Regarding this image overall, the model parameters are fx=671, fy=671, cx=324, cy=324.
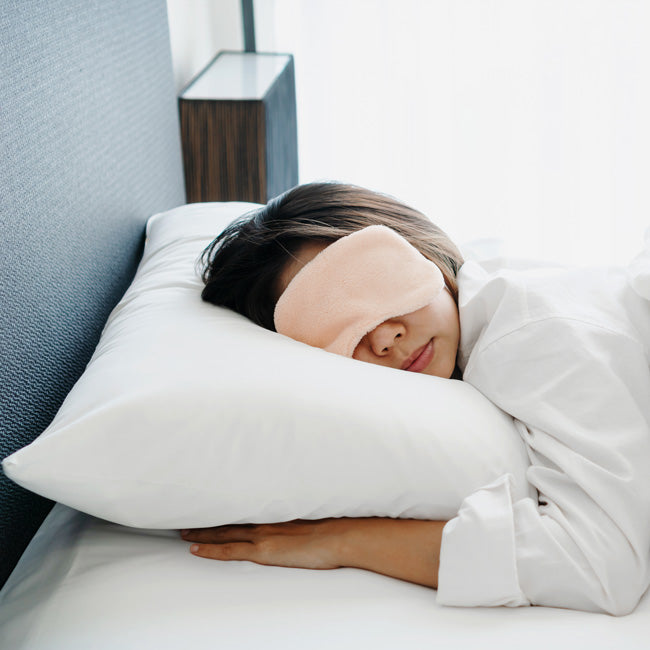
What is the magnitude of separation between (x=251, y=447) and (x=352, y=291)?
250 millimetres

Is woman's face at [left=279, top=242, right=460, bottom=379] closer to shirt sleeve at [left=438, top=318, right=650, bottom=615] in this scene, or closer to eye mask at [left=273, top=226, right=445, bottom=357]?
eye mask at [left=273, top=226, right=445, bottom=357]

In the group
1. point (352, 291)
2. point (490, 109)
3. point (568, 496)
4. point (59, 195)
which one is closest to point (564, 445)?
point (568, 496)

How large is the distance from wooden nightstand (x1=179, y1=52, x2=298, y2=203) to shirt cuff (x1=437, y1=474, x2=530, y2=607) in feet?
4.34

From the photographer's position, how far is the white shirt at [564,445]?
0.58m

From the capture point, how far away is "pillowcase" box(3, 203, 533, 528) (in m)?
0.60

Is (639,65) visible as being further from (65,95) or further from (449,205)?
(65,95)

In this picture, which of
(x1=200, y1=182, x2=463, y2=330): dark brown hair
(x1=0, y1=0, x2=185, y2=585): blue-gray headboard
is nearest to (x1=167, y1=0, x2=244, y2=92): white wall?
(x1=0, y1=0, x2=185, y2=585): blue-gray headboard

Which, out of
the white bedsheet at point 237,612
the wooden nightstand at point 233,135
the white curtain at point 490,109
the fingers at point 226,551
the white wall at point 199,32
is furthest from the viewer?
the white curtain at point 490,109

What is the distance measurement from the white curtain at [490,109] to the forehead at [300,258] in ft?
5.26

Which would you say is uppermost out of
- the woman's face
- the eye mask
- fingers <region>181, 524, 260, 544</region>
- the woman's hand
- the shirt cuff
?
the eye mask

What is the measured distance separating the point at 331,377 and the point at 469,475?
160 mm

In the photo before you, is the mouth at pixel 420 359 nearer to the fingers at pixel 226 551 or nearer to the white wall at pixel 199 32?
the fingers at pixel 226 551

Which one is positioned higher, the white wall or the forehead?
the white wall

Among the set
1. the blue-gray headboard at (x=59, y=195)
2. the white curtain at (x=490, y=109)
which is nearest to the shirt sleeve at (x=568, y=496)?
the blue-gray headboard at (x=59, y=195)
